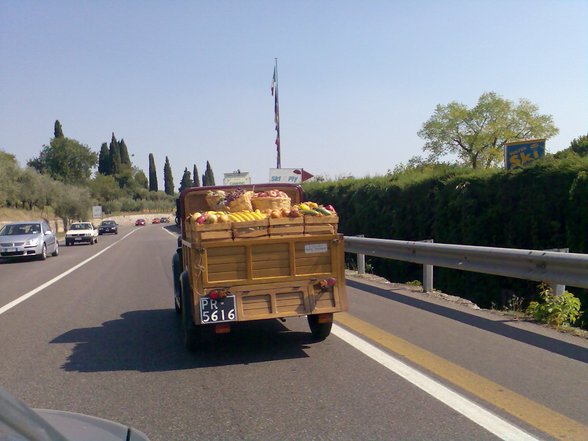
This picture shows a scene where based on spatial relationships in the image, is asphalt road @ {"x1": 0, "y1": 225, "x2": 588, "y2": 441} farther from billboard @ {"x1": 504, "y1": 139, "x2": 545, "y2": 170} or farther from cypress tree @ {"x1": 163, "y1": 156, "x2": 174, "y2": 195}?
cypress tree @ {"x1": 163, "y1": 156, "x2": 174, "y2": 195}

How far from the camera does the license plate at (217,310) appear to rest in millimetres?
6648

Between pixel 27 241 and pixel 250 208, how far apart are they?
19.0m

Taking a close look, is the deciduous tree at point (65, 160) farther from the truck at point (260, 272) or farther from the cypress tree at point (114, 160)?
the truck at point (260, 272)

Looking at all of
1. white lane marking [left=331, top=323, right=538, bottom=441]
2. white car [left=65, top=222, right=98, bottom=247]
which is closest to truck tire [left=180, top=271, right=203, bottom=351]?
white lane marking [left=331, top=323, right=538, bottom=441]

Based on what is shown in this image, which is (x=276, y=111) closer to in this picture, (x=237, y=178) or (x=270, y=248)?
(x=237, y=178)

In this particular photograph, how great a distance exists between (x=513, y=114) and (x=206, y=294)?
54191mm

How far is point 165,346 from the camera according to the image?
7.75 meters

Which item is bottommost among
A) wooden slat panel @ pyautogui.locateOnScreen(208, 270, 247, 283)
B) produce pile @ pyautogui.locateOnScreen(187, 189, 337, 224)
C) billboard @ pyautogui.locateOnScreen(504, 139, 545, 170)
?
wooden slat panel @ pyautogui.locateOnScreen(208, 270, 247, 283)

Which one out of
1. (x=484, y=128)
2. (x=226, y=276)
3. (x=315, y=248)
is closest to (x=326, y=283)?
(x=315, y=248)

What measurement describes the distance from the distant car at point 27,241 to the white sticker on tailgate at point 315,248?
20127 millimetres

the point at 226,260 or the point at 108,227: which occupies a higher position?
the point at 226,260

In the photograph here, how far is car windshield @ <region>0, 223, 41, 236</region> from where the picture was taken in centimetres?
2550

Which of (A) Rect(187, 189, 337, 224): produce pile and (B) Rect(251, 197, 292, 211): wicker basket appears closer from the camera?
(A) Rect(187, 189, 337, 224): produce pile

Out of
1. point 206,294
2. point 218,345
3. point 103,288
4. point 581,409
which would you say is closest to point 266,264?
point 206,294
